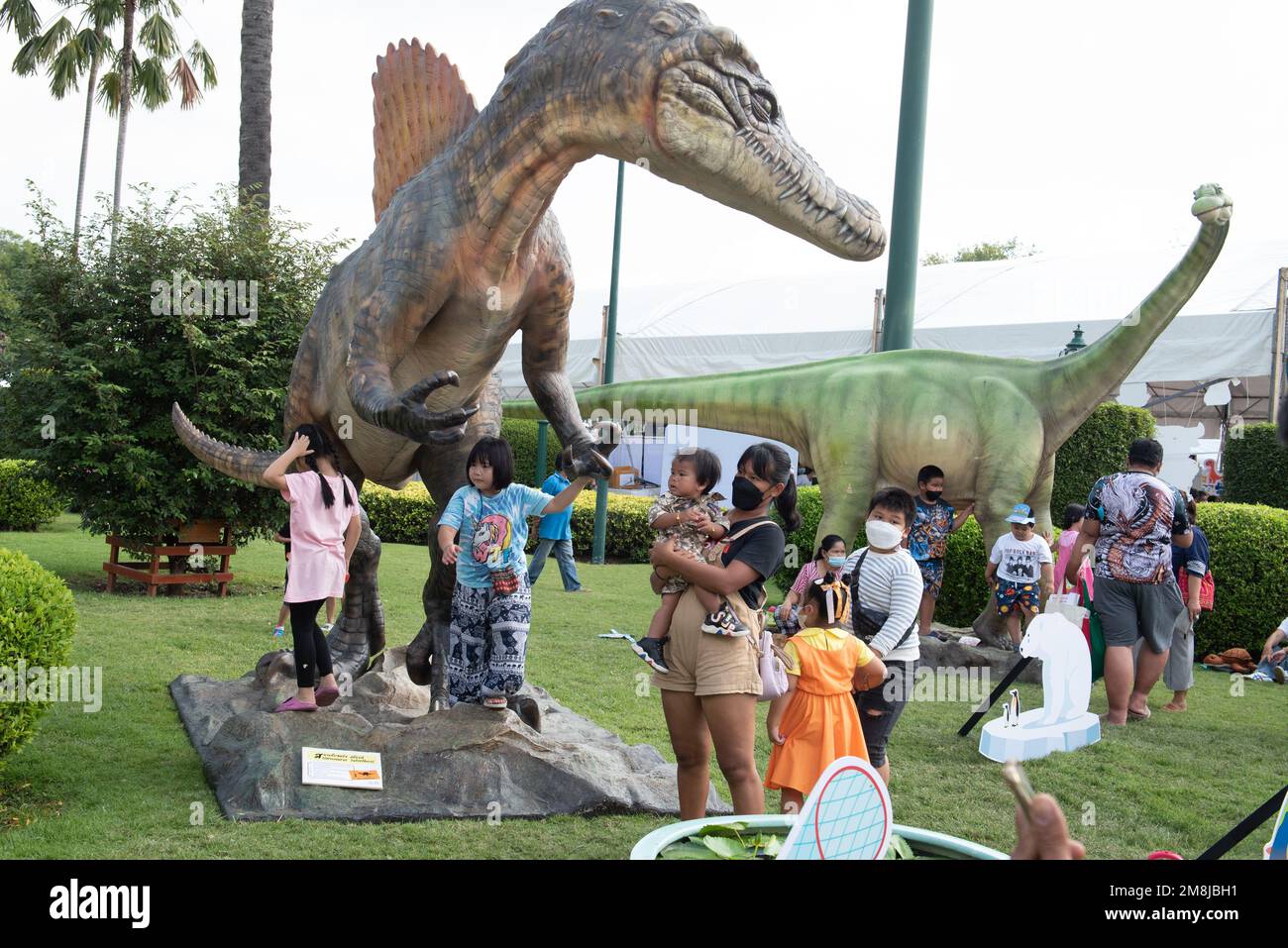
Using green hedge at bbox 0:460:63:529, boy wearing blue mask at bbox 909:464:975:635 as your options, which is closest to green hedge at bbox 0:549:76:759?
boy wearing blue mask at bbox 909:464:975:635

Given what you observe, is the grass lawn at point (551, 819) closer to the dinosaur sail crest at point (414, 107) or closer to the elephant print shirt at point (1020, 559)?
the elephant print shirt at point (1020, 559)

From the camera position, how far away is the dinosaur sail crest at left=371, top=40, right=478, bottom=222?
4.00 meters

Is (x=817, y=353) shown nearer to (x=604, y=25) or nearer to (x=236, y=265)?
(x=236, y=265)

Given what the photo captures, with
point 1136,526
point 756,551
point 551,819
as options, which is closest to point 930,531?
point 1136,526

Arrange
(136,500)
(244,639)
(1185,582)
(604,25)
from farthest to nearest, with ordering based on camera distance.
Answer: (136,500), (244,639), (1185,582), (604,25)

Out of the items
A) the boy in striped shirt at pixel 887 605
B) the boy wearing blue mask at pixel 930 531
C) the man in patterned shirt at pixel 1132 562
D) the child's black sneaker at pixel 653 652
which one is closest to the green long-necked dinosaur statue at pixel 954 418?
the boy wearing blue mask at pixel 930 531

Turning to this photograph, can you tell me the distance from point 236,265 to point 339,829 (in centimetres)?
650

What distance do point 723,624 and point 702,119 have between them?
4.73 ft

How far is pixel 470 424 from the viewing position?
14.0ft

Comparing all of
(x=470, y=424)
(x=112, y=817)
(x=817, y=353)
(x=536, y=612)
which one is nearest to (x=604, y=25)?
(x=470, y=424)

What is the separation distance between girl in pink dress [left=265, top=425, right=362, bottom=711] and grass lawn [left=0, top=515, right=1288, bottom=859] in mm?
573

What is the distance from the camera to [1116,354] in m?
6.36

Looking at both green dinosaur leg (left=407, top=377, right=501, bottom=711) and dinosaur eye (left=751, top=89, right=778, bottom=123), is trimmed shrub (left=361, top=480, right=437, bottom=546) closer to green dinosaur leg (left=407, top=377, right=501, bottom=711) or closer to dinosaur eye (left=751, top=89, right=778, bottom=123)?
green dinosaur leg (left=407, top=377, right=501, bottom=711)

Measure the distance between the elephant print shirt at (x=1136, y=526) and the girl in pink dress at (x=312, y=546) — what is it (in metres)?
3.99
